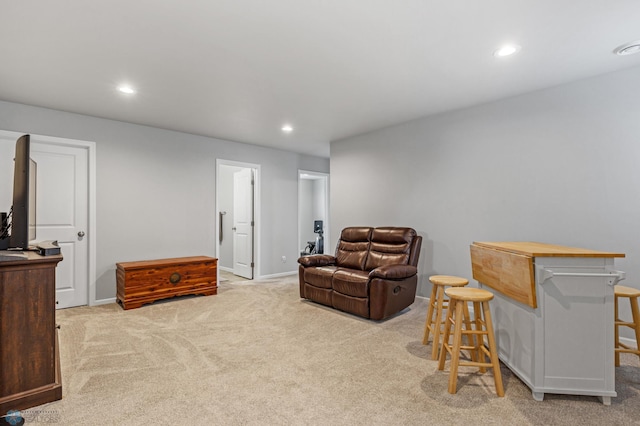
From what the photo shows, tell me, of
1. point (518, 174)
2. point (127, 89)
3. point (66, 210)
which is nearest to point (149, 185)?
point (66, 210)

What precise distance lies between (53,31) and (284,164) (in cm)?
422

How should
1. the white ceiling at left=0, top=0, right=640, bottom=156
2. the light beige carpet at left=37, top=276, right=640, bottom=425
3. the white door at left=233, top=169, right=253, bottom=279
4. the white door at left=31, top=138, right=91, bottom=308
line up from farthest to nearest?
1. the white door at left=233, top=169, right=253, bottom=279
2. the white door at left=31, top=138, right=91, bottom=308
3. the white ceiling at left=0, top=0, right=640, bottom=156
4. the light beige carpet at left=37, top=276, right=640, bottom=425

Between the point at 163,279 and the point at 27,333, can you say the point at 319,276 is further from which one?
the point at 27,333

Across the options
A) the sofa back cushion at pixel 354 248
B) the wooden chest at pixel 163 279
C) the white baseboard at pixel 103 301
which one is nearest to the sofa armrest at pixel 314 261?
the sofa back cushion at pixel 354 248

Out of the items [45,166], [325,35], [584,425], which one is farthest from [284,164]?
[584,425]

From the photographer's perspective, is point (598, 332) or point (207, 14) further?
point (207, 14)

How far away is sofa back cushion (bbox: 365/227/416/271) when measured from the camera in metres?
3.98

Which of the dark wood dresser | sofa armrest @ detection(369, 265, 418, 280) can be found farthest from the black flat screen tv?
sofa armrest @ detection(369, 265, 418, 280)

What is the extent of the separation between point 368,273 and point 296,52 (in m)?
2.50

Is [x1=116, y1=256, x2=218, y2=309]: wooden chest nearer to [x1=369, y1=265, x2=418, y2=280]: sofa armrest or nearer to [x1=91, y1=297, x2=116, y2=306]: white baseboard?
[x1=91, y1=297, x2=116, y2=306]: white baseboard

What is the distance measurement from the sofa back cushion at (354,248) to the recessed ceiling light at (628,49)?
9.82 feet

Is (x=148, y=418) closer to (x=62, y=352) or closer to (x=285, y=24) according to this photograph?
(x=62, y=352)

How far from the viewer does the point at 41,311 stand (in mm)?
1979

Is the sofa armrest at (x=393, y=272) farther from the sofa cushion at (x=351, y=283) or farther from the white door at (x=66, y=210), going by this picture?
the white door at (x=66, y=210)
